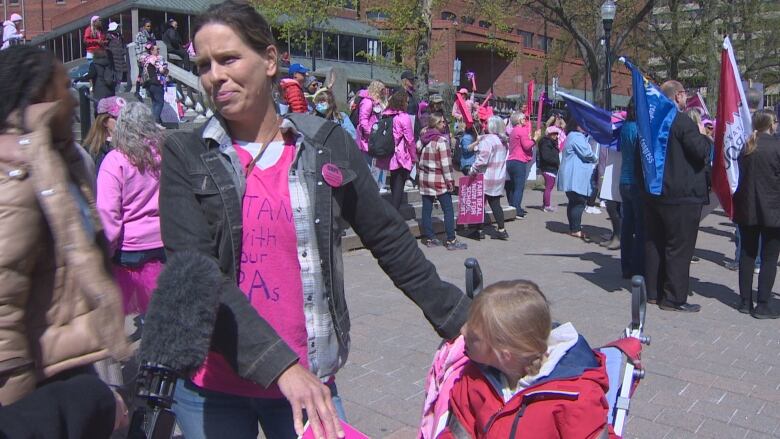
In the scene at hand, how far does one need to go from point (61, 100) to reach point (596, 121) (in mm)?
7611

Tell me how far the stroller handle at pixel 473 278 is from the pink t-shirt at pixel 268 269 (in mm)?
881

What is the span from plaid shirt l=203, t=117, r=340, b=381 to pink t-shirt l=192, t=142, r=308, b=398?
0.02 m

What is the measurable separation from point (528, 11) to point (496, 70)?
116ft

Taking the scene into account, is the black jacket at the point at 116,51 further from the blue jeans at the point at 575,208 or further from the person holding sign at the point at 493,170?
the blue jeans at the point at 575,208

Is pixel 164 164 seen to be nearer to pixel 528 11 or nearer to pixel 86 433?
pixel 86 433

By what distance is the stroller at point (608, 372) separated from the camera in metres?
2.73

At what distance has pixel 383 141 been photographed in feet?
33.3

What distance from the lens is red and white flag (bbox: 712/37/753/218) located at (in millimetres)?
7102

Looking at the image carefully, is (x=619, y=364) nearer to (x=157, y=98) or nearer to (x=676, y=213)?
(x=676, y=213)

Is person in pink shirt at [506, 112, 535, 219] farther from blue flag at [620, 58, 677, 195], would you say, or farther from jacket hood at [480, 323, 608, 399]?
jacket hood at [480, 323, 608, 399]

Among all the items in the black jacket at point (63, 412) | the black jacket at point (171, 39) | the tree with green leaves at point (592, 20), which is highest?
the tree with green leaves at point (592, 20)

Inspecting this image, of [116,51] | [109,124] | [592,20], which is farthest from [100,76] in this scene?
[592,20]

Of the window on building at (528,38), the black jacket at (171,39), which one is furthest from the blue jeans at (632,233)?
the window on building at (528,38)

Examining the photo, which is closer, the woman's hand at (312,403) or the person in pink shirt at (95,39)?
the woman's hand at (312,403)
